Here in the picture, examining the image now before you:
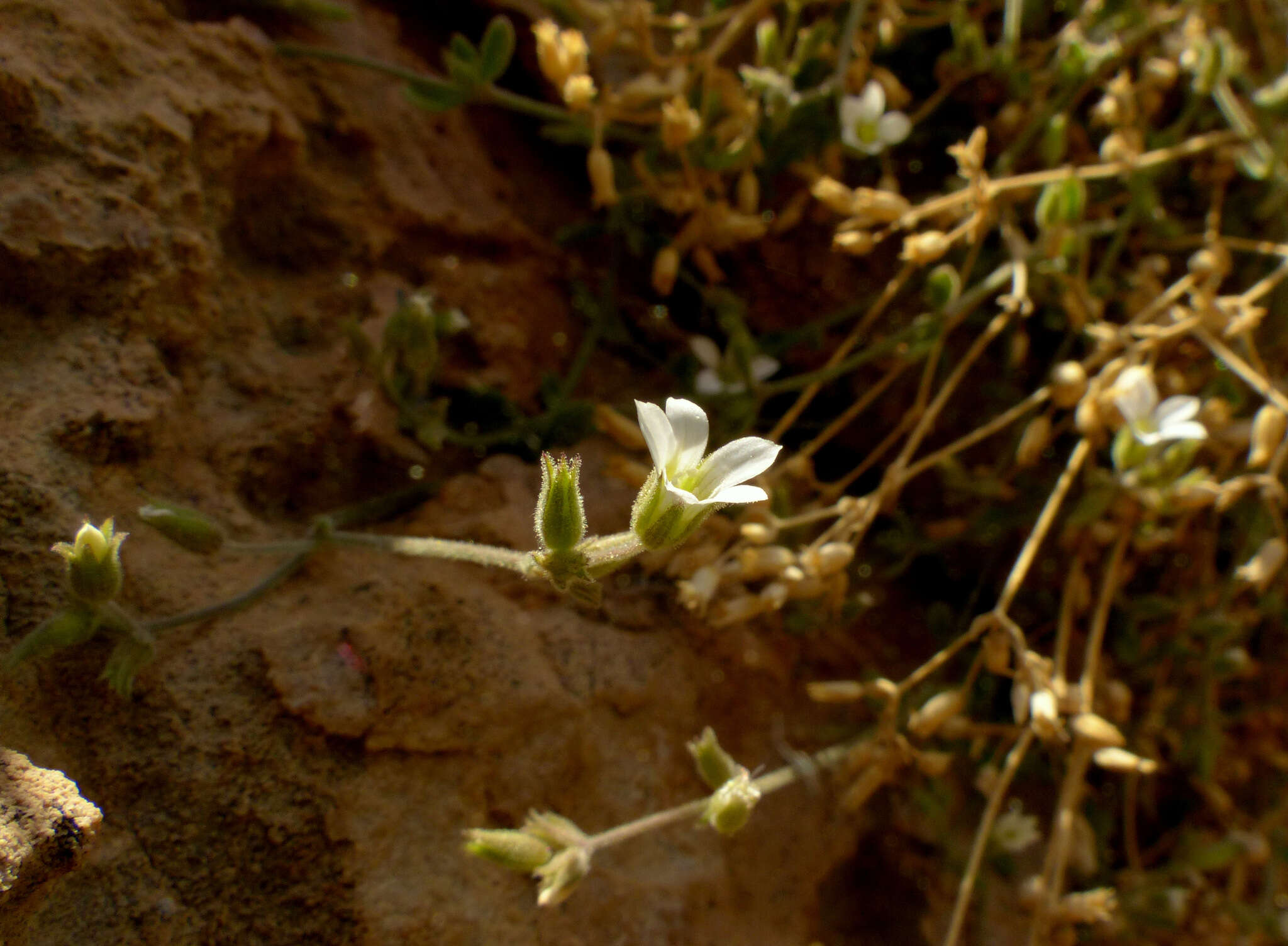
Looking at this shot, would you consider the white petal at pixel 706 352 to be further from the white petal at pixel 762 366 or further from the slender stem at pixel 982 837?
the slender stem at pixel 982 837

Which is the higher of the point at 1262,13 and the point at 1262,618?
the point at 1262,13

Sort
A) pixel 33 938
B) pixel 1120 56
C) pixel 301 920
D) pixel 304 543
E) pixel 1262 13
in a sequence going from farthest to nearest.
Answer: pixel 1262 13 → pixel 1120 56 → pixel 304 543 → pixel 301 920 → pixel 33 938

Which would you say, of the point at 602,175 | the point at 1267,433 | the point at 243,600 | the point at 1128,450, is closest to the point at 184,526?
the point at 243,600

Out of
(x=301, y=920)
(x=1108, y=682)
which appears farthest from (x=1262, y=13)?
(x=301, y=920)

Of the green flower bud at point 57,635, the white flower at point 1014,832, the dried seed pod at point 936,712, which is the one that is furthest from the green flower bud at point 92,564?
the white flower at point 1014,832

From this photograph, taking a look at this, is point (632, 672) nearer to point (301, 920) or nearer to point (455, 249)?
point (301, 920)

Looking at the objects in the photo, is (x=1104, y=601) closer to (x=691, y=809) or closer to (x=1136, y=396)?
(x=1136, y=396)

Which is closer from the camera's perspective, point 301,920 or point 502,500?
point 301,920

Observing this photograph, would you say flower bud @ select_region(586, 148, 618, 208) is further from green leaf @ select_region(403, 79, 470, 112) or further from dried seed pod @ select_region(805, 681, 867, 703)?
dried seed pod @ select_region(805, 681, 867, 703)
